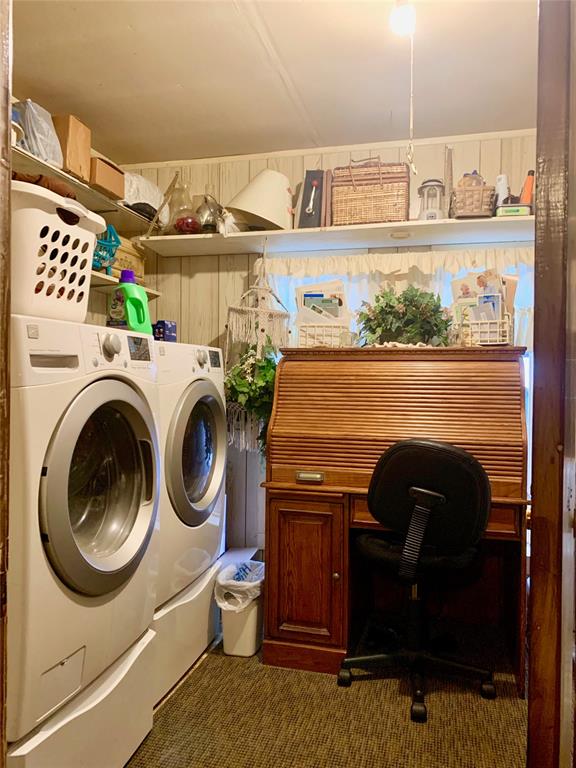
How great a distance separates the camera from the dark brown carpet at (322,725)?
5.69 feet

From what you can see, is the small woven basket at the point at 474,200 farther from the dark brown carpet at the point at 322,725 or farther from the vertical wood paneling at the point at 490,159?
the dark brown carpet at the point at 322,725

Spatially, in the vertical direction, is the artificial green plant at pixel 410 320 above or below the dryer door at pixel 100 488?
above

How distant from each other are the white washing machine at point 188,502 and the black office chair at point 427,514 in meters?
0.75

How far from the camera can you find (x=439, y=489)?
188cm

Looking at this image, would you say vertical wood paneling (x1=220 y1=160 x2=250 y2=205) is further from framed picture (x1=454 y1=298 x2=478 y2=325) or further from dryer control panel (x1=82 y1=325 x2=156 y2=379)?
dryer control panel (x1=82 y1=325 x2=156 y2=379)

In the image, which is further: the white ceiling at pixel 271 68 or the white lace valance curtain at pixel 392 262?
the white lace valance curtain at pixel 392 262

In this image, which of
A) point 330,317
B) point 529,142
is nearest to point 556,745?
point 330,317

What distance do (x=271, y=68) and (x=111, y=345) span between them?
4.83ft

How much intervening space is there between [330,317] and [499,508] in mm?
1187

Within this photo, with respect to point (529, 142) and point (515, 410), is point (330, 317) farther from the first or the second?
point (529, 142)

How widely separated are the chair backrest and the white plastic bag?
193cm

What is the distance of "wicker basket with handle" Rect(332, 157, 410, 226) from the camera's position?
8.68ft

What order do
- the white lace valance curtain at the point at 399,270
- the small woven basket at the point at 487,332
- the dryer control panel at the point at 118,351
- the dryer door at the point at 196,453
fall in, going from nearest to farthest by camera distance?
the dryer control panel at the point at 118,351, the dryer door at the point at 196,453, the small woven basket at the point at 487,332, the white lace valance curtain at the point at 399,270

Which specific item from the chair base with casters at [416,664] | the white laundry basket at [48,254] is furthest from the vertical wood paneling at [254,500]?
the white laundry basket at [48,254]
